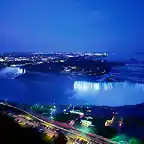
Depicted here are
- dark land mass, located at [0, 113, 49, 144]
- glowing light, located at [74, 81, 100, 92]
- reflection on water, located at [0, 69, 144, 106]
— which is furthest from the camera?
glowing light, located at [74, 81, 100, 92]

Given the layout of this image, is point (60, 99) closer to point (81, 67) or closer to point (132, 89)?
point (132, 89)

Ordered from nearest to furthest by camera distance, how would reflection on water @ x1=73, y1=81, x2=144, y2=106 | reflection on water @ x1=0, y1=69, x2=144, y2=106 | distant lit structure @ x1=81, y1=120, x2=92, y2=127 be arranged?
distant lit structure @ x1=81, y1=120, x2=92, y2=127 < reflection on water @ x1=0, y1=69, x2=144, y2=106 < reflection on water @ x1=73, y1=81, x2=144, y2=106

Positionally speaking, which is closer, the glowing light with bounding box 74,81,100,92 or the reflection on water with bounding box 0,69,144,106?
the reflection on water with bounding box 0,69,144,106

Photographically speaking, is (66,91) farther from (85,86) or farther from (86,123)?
(86,123)

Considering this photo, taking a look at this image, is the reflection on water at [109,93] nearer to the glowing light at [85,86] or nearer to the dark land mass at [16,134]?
the glowing light at [85,86]

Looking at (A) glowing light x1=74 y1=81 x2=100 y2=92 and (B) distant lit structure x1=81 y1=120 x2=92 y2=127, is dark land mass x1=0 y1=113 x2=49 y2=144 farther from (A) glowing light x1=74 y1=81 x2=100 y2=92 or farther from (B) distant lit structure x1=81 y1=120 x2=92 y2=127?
(A) glowing light x1=74 y1=81 x2=100 y2=92

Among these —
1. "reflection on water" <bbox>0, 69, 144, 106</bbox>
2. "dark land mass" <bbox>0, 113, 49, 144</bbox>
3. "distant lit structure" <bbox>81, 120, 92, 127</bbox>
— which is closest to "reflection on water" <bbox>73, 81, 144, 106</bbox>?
"reflection on water" <bbox>0, 69, 144, 106</bbox>

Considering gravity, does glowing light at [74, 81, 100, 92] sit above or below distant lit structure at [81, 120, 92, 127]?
below

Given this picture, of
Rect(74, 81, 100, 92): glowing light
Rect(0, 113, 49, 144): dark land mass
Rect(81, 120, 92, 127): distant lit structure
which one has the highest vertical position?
Rect(0, 113, 49, 144): dark land mass

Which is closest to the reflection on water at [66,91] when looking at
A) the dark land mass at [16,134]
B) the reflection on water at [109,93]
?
the reflection on water at [109,93]

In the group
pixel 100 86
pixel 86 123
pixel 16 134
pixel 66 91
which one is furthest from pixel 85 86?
pixel 16 134
